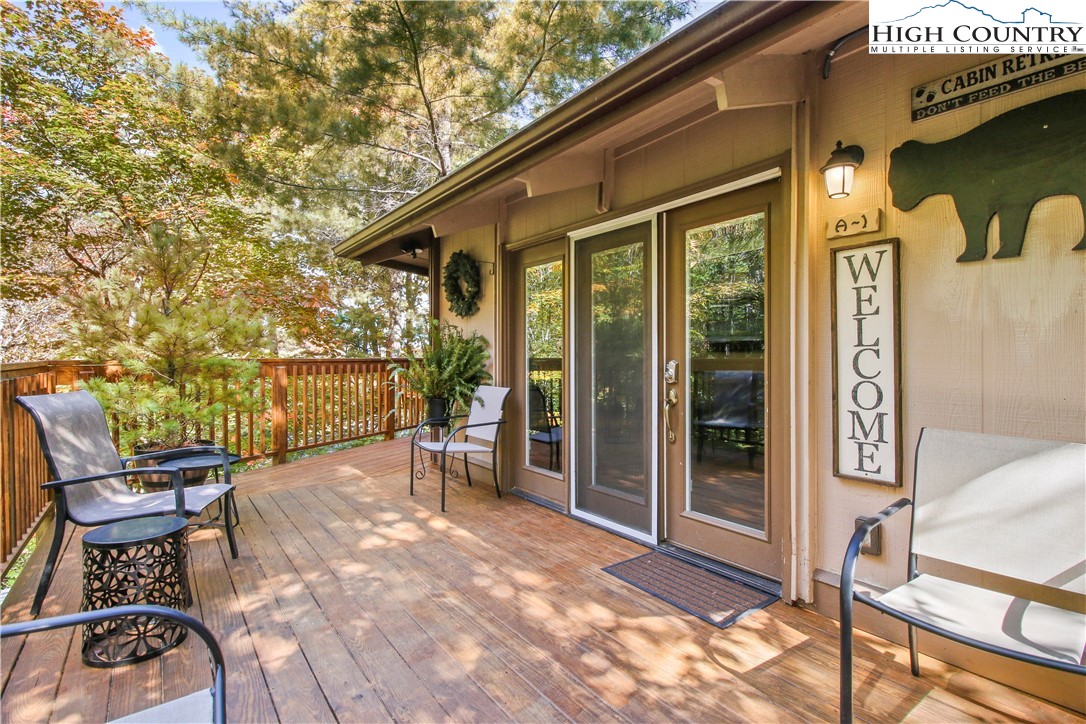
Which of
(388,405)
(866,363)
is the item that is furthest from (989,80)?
(388,405)

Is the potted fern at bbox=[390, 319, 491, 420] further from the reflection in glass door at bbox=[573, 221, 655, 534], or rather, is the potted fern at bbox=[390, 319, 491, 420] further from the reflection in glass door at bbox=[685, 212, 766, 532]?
the reflection in glass door at bbox=[685, 212, 766, 532]

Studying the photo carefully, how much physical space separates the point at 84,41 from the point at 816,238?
910 centimetres

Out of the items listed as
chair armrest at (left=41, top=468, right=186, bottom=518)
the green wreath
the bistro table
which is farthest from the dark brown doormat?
the green wreath

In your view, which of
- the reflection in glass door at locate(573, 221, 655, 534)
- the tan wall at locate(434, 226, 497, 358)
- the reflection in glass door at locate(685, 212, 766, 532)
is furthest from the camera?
the tan wall at locate(434, 226, 497, 358)

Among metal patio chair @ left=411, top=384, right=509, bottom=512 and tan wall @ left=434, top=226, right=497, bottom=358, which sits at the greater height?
tan wall @ left=434, top=226, right=497, bottom=358

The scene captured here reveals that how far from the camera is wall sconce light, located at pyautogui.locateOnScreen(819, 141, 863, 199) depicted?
202 cm

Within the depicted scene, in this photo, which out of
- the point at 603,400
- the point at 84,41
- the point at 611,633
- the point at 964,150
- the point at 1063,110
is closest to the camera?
the point at 1063,110

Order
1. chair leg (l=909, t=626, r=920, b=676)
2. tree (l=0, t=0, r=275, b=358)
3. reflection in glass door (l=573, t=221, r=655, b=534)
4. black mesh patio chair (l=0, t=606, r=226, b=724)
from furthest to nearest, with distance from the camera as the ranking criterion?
tree (l=0, t=0, r=275, b=358) → reflection in glass door (l=573, t=221, r=655, b=534) → chair leg (l=909, t=626, r=920, b=676) → black mesh patio chair (l=0, t=606, r=226, b=724)

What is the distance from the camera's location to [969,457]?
1.62 metres

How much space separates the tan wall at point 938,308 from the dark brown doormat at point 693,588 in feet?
1.26

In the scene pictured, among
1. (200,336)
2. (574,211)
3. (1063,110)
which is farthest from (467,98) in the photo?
(1063,110)

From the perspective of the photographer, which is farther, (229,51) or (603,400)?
(229,51)

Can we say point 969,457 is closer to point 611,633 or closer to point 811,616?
point 811,616

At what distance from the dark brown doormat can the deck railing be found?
10.5 ft
